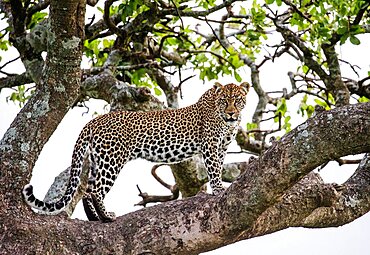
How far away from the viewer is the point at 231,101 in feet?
20.2

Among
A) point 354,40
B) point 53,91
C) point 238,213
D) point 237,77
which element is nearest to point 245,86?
point 354,40

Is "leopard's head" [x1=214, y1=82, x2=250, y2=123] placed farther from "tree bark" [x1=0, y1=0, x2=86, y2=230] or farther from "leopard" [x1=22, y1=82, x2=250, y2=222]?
"tree bark" [x1=0, y1=0, x2=86, y2=230]

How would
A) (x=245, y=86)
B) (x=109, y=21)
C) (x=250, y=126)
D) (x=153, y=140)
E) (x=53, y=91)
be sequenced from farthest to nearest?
(x=250, y=126) < (x=109, y=21) < (x=245, y=86) < (x=153, y=140) < (x=53, y=91)

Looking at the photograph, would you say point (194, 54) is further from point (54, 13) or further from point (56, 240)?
point (56, 240)

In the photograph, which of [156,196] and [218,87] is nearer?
[218,87]

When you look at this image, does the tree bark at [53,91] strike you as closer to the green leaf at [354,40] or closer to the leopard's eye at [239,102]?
the leopard's eye at [239,102]

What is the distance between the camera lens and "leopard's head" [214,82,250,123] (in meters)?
6.13

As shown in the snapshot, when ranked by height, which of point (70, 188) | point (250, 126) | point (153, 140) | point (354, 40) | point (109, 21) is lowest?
point (70, 188)

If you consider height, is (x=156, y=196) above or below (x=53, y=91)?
below

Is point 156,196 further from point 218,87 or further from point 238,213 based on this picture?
point 238,213

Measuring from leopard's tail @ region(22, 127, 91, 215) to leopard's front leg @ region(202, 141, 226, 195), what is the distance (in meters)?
0.91

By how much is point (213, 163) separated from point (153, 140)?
48 centimetres

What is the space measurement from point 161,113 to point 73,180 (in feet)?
3.14

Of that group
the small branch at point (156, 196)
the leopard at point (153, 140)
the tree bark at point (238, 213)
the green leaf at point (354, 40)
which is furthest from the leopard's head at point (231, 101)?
the small branch at point (156, 196)
